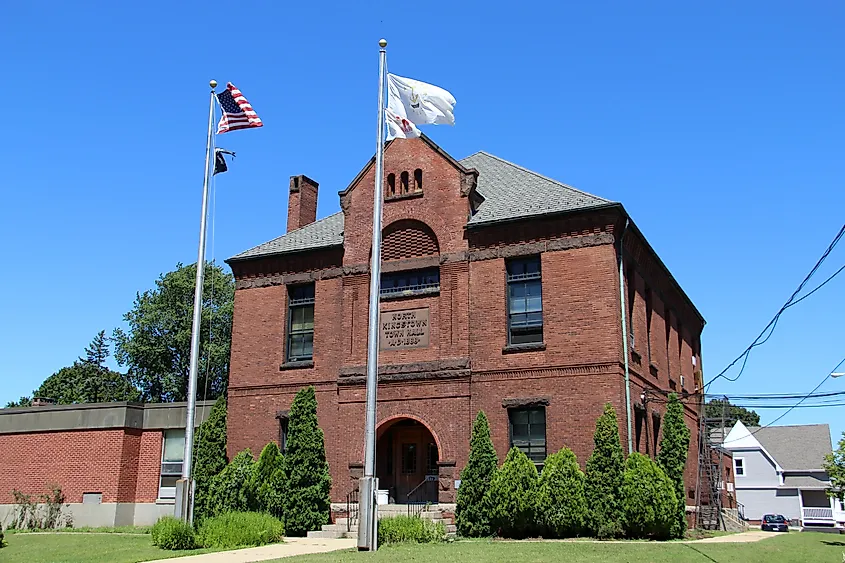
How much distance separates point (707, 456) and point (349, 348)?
1473cm

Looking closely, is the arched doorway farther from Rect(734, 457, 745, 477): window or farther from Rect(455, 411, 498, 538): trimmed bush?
Rect(734, 457, 745, 477): window

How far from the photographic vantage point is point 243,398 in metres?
28.0

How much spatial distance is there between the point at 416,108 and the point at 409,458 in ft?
38.1

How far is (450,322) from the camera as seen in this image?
24938 mm

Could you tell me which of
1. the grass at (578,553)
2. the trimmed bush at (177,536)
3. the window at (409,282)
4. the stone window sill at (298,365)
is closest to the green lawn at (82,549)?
the trimmed bush at (177,536)

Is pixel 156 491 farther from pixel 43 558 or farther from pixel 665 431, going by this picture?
pixel 665 431

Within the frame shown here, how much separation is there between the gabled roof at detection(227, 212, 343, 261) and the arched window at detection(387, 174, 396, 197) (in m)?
2.38

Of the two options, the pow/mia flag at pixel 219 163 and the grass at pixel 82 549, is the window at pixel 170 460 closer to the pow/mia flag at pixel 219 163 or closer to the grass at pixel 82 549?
the grass at pixel 82 549

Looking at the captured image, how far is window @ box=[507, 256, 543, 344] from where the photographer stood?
24.0m

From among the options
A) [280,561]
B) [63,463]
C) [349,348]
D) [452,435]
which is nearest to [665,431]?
[452,435]

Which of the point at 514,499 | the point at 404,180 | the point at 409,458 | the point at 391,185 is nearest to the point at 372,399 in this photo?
the point at 514,499

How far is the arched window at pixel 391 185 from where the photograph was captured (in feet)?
88.7

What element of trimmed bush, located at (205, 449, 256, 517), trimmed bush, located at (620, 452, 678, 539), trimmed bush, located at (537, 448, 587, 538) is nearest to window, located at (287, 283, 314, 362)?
trimmed bush, located at (205, 449, 256, 517)

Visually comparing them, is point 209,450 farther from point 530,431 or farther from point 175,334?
point 175,334
